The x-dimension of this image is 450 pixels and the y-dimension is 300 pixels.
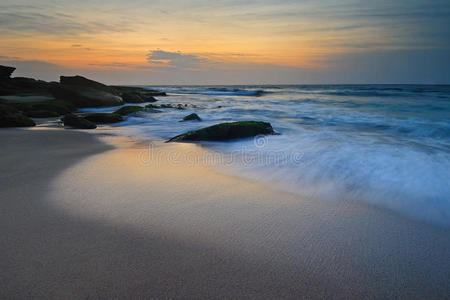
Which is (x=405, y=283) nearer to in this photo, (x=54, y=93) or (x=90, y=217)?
(x=90, y=217)

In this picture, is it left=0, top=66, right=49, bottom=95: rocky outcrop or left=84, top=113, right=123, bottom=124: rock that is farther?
left=0, top=66, right=49, bottom=95: rocky outcrop

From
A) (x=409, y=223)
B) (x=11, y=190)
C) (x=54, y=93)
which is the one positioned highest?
(x=54, y=93)

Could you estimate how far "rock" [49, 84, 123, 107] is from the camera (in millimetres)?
13578

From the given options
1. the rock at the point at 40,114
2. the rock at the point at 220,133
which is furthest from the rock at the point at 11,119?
the rock at the point at 220,133

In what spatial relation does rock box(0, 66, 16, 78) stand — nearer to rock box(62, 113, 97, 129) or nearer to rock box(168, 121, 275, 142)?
rock box(62, 113, 97, 129)

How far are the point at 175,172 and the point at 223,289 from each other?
84.8 inches

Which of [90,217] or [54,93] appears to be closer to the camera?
[90,217]

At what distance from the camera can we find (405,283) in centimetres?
153

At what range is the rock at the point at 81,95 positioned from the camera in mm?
13578

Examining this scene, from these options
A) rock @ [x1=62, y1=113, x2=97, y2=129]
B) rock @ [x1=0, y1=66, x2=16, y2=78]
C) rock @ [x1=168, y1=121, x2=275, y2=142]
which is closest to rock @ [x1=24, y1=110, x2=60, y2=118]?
rock @ [x1=62, y1=113, x2=97, y2=129]

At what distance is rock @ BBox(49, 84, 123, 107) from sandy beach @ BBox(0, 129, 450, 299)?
11.9 metres

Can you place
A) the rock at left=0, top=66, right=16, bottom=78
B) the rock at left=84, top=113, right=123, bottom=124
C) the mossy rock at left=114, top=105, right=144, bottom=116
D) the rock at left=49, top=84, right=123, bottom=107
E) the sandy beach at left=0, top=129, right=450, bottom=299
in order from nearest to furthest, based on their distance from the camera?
1. the sandy beach at left=0, top=129, right=450, bottom=299
2. the rock at left=84, top=113, right=123, bottom=124
3. the mossy rock at left=114, top=105, right=144, bottom=116
4. the rock at left=49, top=84, right=123, bottom=107
5. the rock at left=0, top=66, right=16, bottom=78

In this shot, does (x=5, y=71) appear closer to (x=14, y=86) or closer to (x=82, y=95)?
(x=14, y=86)

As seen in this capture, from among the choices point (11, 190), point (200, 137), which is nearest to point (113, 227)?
point (11, 190)
